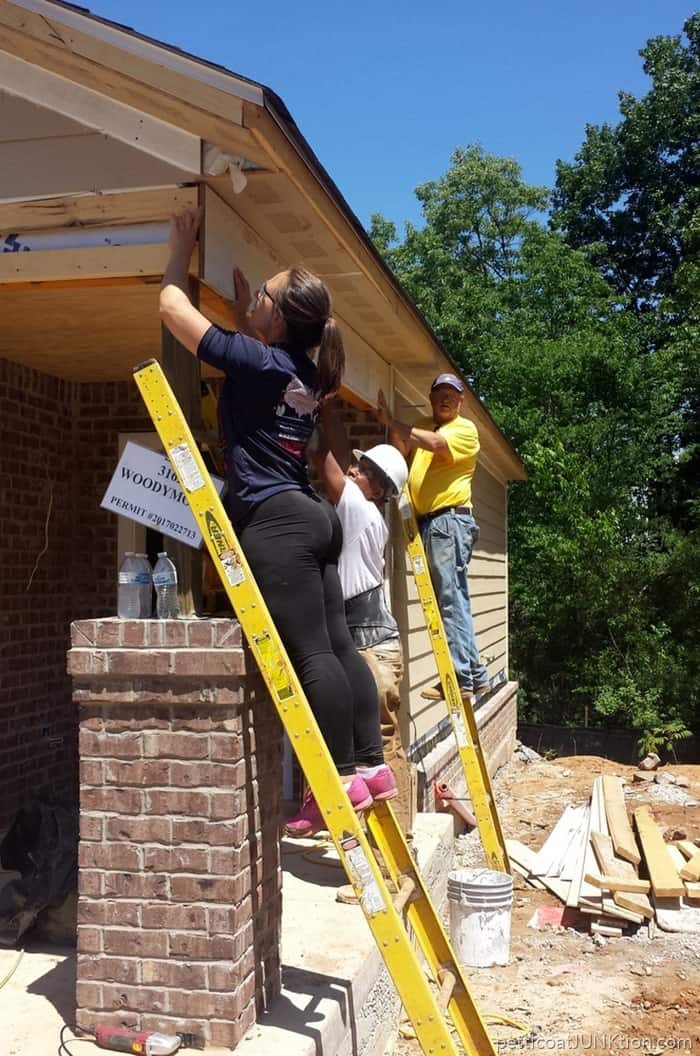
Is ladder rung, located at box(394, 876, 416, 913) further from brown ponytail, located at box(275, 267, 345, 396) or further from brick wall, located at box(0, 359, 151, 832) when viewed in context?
brick wall, located at box(0, 359, 151, 832)

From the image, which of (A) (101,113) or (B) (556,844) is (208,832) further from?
(B) (556,844)

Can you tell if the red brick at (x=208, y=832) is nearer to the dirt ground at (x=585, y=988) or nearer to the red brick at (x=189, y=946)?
the red brick at (x=189, y=946)

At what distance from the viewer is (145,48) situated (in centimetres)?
348

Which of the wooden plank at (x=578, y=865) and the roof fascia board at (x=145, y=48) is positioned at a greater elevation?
the roof fascia board at (x=145, y=48)

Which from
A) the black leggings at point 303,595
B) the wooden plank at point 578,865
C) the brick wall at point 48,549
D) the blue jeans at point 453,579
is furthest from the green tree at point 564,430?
the black leggings at point 303,595

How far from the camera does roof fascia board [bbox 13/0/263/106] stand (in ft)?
11.0

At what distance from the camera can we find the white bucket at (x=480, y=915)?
556cm

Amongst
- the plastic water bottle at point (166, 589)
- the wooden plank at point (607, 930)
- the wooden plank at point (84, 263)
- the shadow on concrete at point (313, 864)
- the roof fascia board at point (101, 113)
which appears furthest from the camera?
the wooden plank at point (607, 930)

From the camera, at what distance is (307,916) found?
448cm

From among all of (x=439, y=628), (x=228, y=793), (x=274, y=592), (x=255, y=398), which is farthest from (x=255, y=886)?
(x=439, y=628)

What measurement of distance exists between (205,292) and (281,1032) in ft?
8.60

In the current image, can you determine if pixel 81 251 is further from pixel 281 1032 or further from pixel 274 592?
pixel 281 1032

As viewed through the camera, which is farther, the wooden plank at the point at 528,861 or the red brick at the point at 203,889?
the wooden plank at the point at 528,861

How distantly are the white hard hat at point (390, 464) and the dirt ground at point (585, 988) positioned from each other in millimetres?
2659
